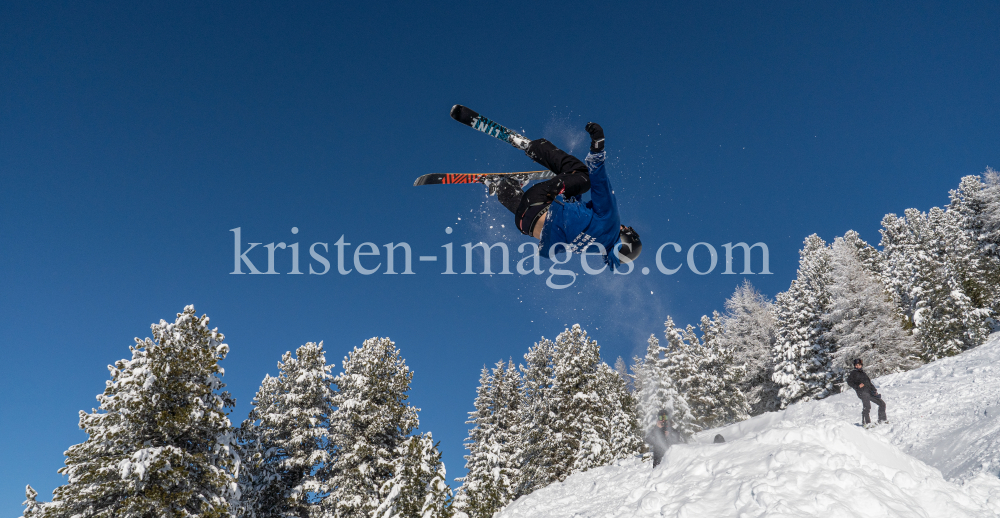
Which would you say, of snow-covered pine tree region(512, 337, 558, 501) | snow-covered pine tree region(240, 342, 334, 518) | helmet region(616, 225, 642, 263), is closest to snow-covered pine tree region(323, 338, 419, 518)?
snow-covered pine tree region(240, 342, 334, 518)

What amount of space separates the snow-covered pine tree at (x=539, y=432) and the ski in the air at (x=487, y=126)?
22.2 meters

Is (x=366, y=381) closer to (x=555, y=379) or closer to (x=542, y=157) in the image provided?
(x=555, y=379)

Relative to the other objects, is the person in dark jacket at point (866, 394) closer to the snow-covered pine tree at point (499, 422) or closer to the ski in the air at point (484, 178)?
the ski in the air at point (484, 178)

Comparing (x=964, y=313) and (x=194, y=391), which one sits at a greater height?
(x=964, y=313)

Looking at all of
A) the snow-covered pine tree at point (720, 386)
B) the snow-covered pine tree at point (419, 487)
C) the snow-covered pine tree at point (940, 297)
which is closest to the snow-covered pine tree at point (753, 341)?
the snow-covered pine tree at point (720, 386)

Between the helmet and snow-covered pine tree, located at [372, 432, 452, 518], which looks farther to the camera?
snow-covered pine tree, located at [372, 432, 452, 518]

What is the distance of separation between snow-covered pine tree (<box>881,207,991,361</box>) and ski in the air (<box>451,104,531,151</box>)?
33881mm

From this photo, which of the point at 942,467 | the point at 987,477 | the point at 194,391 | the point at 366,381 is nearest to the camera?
the point at 987,477

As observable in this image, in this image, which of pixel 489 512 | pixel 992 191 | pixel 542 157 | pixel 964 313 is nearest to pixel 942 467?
pixel 542 157

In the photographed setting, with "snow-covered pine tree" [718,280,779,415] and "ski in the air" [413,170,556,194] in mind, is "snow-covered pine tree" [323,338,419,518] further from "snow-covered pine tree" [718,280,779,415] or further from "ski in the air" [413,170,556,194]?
"snow-covered pine tree" [718,280,779,415]

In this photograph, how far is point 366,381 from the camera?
868 inches

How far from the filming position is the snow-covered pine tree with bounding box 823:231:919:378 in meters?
26.5

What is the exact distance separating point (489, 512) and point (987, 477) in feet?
50.1

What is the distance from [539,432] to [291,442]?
1325 centimetres
